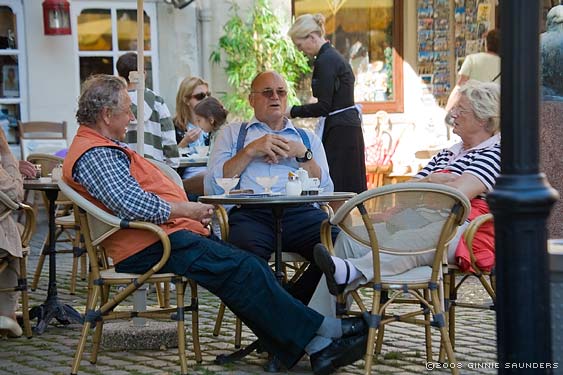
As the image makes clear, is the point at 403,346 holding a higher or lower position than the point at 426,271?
lower

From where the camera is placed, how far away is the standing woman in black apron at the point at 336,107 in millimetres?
8352

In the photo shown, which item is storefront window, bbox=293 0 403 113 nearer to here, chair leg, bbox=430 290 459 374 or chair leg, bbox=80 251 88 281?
chair leg, bbox=80 251 88 281

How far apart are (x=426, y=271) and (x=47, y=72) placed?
7511mm

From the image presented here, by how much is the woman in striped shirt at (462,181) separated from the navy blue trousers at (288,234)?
0.36m

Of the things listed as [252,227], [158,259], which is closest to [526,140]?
[158,259]

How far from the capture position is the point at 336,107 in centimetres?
841

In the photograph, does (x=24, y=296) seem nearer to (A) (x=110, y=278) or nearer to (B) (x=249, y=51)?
(A) (x=110, y=278)

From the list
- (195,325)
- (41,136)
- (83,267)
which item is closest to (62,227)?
(83,267)

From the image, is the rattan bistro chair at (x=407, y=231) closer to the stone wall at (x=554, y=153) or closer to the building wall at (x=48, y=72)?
the stone wall at (x=554, y=153)

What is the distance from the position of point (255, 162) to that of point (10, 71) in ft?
20.7

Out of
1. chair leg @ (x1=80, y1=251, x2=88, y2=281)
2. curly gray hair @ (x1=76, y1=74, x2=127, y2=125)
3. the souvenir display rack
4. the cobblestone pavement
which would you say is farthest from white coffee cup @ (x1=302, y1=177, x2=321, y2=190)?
the souvenir display rack

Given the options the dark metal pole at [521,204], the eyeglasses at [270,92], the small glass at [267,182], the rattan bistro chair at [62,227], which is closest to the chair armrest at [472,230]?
the small glass at [267,182]

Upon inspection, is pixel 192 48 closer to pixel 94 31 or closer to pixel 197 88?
pixel 94 31

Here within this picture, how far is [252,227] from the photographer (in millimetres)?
5676
